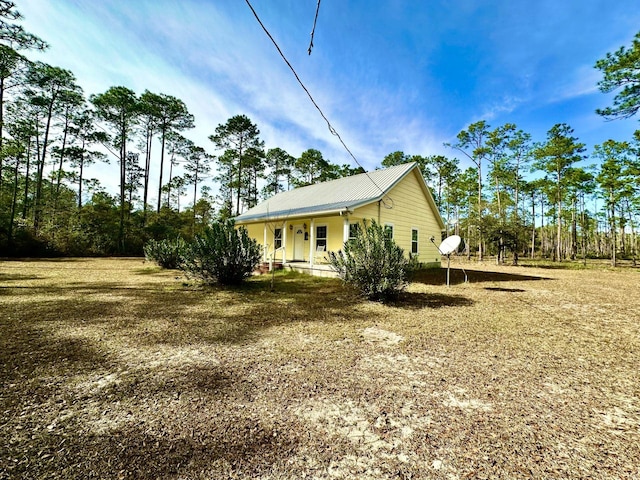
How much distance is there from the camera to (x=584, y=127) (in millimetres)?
20016

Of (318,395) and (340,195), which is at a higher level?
(340,195)

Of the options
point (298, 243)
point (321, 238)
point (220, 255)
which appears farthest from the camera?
point (298, 243)

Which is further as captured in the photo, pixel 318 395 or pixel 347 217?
pixel 347 217

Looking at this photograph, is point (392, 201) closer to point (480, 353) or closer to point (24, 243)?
point (480, 353)

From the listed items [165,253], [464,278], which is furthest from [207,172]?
[464,278]

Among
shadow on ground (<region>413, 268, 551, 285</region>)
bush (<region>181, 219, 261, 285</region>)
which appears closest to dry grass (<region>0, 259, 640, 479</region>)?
bush (<region>181, 219, 261, 285</region>)

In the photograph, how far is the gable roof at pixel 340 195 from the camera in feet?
36.1

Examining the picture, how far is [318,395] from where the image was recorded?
8.45 ft

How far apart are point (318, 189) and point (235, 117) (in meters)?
15.8

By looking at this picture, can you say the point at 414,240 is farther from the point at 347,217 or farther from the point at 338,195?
the point at 347,217

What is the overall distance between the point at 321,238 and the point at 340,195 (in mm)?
2461

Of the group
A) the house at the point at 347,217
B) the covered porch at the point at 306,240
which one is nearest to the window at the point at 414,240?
the house at the point at 347,217

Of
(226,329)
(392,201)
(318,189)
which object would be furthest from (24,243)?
(392,201)

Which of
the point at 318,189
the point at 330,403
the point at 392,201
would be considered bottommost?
the point at 330,403
